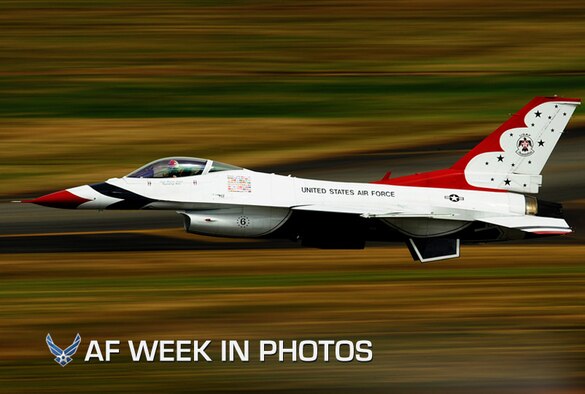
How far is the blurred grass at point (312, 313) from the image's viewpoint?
67.2 ft

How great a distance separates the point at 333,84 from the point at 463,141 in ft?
27.1

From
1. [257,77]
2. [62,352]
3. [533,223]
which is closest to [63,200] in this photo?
[62,352]

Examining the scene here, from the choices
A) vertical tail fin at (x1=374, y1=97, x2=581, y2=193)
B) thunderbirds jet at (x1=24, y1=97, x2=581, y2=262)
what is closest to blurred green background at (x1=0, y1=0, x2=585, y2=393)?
thunderbirds jet at (x1=24, y1=97, x2=581, y2=262)

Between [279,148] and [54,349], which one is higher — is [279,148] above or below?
above

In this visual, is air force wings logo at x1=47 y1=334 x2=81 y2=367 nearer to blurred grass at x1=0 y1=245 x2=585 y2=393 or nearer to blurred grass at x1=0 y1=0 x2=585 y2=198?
blurred grass at x1=0 y1=245 x2=585 y2=393

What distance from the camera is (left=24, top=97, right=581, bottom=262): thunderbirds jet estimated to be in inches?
917

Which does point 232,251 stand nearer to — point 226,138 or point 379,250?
point 379,250

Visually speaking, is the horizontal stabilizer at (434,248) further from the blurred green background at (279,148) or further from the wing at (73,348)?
the wing at (73,348)

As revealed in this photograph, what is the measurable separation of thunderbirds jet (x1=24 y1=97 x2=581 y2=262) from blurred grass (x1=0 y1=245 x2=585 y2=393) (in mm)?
1552

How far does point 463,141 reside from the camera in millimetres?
36156

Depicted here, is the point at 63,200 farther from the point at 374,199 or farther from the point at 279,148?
the point at 279,148

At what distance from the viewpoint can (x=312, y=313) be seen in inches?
923

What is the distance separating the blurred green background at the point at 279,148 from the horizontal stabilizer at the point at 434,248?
96 centimetres

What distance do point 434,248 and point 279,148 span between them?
1171cm
